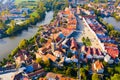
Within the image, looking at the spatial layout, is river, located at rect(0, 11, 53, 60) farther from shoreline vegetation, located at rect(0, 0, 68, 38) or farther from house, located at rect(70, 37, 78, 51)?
house, located at rect(70, 37, 78, 51)

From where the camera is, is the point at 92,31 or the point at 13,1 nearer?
the point at 92,31

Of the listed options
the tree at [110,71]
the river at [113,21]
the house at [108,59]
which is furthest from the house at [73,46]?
the river at [113,21]

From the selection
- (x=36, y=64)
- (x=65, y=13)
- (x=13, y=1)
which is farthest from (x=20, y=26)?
(x=13, y=1)

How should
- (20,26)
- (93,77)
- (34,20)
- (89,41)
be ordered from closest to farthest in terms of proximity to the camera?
(93,77), (89,41), (20,26), (34,20)

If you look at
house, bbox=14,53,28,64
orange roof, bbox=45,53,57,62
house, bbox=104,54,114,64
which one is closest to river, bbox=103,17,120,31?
house, bbox=104,54,114,64

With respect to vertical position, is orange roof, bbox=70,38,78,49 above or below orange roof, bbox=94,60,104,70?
above

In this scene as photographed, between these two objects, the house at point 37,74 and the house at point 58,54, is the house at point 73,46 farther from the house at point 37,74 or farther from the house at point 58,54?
the house at point 37,74

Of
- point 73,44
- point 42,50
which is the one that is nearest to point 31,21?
point 73,44

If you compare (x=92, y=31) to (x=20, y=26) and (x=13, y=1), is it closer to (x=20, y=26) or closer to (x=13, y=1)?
(x=20, y=26)
